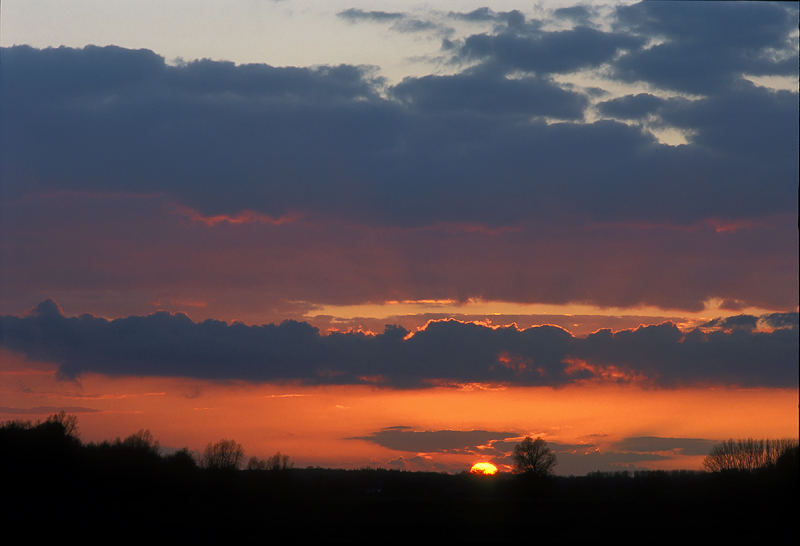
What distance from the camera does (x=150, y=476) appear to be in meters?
164

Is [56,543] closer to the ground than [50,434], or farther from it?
closer to the ground

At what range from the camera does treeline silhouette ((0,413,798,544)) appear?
94.4 meters

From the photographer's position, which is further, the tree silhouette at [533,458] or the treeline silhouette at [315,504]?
the tree silhouette at [533,458]

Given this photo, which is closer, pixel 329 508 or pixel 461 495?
pixel 329 508

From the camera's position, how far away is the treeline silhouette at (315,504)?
94.4 m

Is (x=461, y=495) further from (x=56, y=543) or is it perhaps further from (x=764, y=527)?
(x=56, y=543)

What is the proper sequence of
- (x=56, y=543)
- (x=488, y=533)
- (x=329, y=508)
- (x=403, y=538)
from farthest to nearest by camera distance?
(x=329, y=508) → (x=488, y=533) → (x=403, y=538) → (x=56, y=543)

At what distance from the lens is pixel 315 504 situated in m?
133

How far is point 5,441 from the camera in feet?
520

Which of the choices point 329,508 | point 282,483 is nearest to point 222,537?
point 329,508

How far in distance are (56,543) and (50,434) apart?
86.9 metres

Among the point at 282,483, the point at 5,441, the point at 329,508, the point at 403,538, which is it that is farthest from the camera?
the point at 282,483

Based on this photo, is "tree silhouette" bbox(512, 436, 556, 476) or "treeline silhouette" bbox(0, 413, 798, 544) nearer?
"treeline silhouette" bbox(0, 413, 798, 544)

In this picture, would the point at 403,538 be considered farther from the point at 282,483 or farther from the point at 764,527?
the point at 282,483
